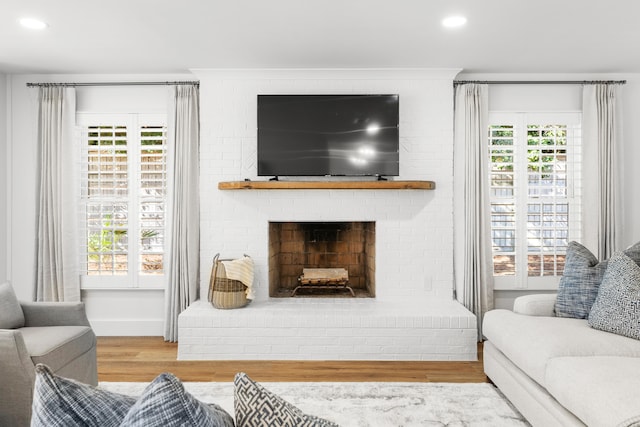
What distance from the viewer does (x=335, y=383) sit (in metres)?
3.17

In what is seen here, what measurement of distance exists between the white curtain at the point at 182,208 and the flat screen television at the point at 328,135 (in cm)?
69

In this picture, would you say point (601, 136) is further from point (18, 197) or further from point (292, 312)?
point (18, 197)

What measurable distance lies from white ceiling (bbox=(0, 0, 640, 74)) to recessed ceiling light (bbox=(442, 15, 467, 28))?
6 centimetres

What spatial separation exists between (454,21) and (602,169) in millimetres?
2279

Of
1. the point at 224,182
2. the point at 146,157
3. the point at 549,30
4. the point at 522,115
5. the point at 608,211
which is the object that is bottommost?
the point at 608,211

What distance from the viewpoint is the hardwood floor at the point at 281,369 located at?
10.8 feet

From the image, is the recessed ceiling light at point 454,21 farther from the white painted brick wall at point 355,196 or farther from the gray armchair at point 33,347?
the gray armchair at point 33,347

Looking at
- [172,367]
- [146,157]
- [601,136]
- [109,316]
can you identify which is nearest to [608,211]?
[601,136]

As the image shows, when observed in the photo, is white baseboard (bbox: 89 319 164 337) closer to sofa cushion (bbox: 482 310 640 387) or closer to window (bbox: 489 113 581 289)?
sofa cushion (bbox: 482 310 640 387)

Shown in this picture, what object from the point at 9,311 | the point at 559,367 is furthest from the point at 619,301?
the point at 9,311

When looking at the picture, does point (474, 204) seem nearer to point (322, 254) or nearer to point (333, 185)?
point (333, 185)

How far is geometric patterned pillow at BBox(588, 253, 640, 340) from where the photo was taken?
247cm

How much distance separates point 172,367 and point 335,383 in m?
Result: 1.32

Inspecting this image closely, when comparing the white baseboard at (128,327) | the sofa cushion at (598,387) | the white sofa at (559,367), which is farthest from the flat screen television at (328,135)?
the sofa cushion at (598,387)
